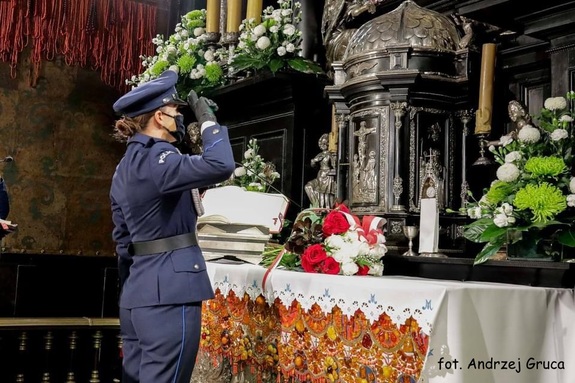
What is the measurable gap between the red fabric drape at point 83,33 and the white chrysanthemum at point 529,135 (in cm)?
524

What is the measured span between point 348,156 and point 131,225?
1.66m

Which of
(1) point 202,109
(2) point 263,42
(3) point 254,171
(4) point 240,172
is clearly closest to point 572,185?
(1) point 202,109

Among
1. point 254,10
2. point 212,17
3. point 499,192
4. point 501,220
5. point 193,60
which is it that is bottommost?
point 501,220

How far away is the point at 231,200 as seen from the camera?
376 centimetres

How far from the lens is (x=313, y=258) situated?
9.59 ft

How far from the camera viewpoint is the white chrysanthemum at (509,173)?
2807mm

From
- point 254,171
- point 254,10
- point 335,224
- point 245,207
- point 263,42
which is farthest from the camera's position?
point 254,10

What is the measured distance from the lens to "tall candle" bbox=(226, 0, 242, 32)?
543 cm

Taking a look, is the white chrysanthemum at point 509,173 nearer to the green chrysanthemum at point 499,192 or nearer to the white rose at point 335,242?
the green chrysanthemum at point 499,192

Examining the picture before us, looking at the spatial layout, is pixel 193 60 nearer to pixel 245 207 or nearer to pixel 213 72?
pixel 213 72

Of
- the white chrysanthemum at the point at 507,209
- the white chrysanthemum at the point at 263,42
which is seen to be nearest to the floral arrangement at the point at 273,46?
the white chrysanthemum at the point at 263,42

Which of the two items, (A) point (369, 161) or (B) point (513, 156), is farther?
(A) point (369, 161)

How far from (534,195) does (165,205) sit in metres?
1.40

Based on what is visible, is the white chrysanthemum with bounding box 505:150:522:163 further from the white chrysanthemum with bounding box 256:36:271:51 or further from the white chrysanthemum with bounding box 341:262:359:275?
the white chrysanthemum with bounding box 256:36:271:51
